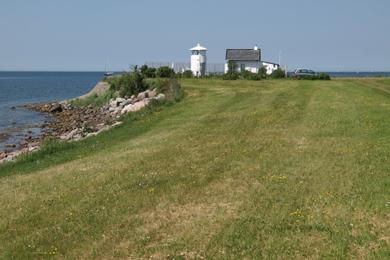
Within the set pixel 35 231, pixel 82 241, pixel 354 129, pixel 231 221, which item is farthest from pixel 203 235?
pixel 354 129

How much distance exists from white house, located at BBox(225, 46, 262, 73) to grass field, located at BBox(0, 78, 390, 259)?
4722 cm

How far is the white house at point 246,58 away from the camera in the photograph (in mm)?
67656

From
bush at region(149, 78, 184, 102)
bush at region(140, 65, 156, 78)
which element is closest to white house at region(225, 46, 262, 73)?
bush at region(140, 65, 156, 78)

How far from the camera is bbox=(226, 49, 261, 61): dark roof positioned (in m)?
68.2

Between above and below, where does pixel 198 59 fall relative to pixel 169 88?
above

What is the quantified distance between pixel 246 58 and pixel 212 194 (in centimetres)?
5829

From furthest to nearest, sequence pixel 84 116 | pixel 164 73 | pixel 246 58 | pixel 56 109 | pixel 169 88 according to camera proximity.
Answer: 1. pixel 246 58
2. pixel 56 109
3. pixel 164 73
4. pixel 84 116
5. pixel 169 88

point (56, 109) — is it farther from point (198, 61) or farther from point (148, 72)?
point (198, 61)

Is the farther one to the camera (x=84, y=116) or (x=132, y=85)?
(x=132, y=85)

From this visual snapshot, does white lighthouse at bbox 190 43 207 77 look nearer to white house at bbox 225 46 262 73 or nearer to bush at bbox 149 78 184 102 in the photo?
white house at bbox 225 46 262 73

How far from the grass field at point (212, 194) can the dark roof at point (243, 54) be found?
4797cm

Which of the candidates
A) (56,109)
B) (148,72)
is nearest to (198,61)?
(148,72)

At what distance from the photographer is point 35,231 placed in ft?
32.4

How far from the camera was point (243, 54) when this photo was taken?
6919 centimetres
